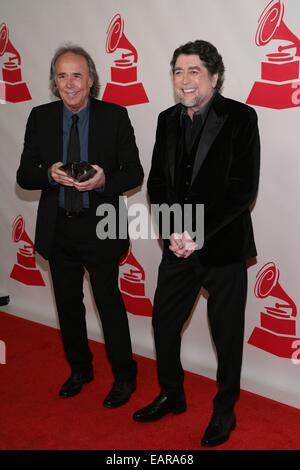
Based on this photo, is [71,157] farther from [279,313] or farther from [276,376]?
[276,376]

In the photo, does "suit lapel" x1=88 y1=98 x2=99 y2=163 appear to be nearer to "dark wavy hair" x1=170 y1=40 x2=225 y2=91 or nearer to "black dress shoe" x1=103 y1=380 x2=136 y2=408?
"dark wavy hair" x1=170 y1=40 x2=225 y2=91

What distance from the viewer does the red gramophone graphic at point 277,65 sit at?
277cm

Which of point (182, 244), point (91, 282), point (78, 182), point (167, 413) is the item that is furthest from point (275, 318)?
point (78, 182)

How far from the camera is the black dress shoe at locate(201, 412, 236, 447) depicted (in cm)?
261

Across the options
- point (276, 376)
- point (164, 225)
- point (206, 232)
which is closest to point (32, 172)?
point (164, 225)

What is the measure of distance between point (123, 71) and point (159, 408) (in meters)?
1.86

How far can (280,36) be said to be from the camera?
2785mm

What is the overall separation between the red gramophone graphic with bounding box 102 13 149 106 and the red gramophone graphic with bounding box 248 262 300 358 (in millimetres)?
1182

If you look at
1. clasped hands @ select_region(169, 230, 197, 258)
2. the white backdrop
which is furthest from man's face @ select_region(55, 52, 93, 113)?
clasped hands @ select_region(169, 230, 197, 258)

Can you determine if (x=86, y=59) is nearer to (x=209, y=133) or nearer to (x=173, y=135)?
(x=173, y=135)

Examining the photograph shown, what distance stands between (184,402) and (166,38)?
1.86m

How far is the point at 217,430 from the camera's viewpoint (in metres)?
2.63

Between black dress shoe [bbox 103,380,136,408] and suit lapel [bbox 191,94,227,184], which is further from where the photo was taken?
black dress shoe [bbox 103,380,136,408]

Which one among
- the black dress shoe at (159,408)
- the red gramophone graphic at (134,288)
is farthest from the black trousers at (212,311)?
the red gramophone graphic at (134,288)
